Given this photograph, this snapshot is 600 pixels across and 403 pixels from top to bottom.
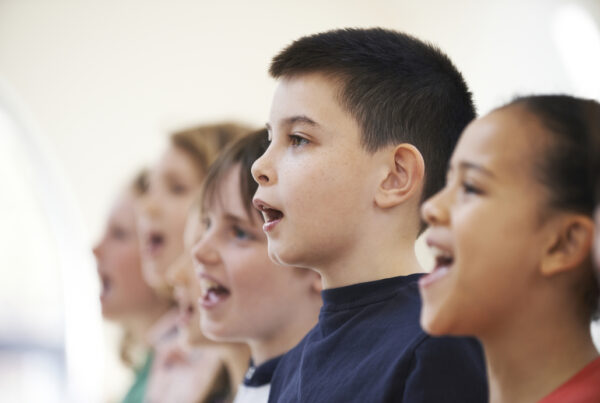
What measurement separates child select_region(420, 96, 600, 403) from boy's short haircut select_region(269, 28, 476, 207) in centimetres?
23

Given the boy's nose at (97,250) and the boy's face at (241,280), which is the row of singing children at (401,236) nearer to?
the boy's face at (241,280)

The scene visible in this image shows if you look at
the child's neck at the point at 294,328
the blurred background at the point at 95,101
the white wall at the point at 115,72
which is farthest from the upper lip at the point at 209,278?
the white wall at the point at 115,72

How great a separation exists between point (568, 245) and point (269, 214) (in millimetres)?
370

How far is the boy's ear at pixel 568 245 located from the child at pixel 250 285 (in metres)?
0.57

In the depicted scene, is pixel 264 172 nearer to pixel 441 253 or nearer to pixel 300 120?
pixel 300 120

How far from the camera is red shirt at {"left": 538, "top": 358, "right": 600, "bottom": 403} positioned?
0.57 meters

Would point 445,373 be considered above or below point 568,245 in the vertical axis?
below

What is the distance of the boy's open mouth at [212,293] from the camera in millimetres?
1163

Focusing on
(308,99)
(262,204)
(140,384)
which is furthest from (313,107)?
(140,384)

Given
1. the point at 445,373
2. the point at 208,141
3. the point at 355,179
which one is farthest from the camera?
the point at 208,141

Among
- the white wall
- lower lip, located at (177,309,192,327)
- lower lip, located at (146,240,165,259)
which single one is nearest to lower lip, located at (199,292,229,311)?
lower lip, located at (177,309,192,327)

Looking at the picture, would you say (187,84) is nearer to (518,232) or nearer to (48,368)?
(48,368)

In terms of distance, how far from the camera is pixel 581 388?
0.57 metres

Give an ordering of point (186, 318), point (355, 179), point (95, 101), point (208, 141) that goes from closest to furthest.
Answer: point (355, 179)
point (186, 318)
point (208, 141)
point (95, 101)
